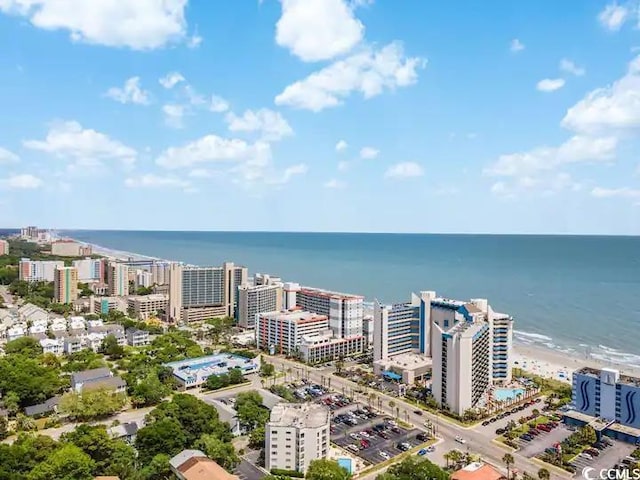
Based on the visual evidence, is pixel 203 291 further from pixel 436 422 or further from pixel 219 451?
pixel 219 451

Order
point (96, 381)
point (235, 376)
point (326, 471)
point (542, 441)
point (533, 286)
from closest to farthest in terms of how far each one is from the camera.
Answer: point (326, 471), point (542, 441), point (96, 381), point (235, 376), point (533, 286)

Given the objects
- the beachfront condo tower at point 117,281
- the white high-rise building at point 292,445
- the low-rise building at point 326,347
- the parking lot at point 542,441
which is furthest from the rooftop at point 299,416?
the beachfront condo tower at point 117,281

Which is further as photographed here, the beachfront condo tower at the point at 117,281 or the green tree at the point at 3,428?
the beachfront condo tower at the point at 117,281

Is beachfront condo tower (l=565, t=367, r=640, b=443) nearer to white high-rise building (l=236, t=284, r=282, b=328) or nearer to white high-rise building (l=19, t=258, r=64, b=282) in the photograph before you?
white high-rise building (l=236, t=284, r=282, b=328)

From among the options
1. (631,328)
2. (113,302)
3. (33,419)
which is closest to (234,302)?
(113,302)

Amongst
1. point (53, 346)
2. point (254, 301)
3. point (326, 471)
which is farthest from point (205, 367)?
point (326, 471)

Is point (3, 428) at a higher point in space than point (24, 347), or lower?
lower

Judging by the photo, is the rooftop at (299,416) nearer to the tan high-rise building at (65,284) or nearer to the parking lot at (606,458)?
→ the parking lot at (606,458)
